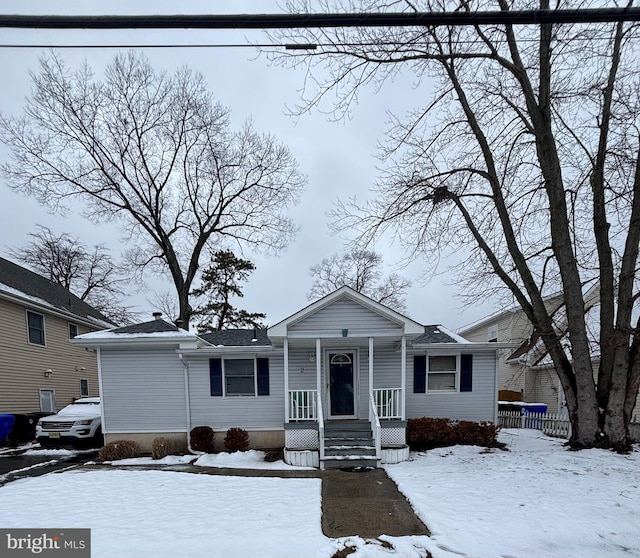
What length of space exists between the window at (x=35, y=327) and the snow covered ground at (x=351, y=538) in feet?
26.4

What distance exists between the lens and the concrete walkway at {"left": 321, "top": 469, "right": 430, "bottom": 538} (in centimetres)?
402

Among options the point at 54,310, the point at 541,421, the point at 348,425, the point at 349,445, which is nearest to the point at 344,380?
the point at 348,425

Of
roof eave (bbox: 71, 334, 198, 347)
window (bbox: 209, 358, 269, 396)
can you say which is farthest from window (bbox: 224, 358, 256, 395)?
roof eave (bbox: 71, 334, 198, 347)

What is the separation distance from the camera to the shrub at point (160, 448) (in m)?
8.02

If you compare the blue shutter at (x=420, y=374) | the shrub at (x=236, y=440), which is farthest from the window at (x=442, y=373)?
the shrub at (x=236, y=440)

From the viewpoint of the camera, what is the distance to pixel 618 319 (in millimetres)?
7664

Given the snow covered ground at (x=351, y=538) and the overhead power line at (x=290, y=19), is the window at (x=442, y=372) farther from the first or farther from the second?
the overhead power line at (x=290, y=19)

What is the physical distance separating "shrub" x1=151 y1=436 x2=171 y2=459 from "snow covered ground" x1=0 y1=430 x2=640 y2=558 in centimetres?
131

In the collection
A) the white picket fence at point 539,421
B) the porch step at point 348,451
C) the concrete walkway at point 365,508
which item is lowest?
the concrete walkway at point 365,508

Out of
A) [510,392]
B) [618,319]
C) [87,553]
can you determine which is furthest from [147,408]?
[510,392]

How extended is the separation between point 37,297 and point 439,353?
15.0 metres

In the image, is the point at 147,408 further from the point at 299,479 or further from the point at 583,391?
the point at 583,391

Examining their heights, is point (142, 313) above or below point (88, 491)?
above

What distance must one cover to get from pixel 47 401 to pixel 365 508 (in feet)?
45.1
